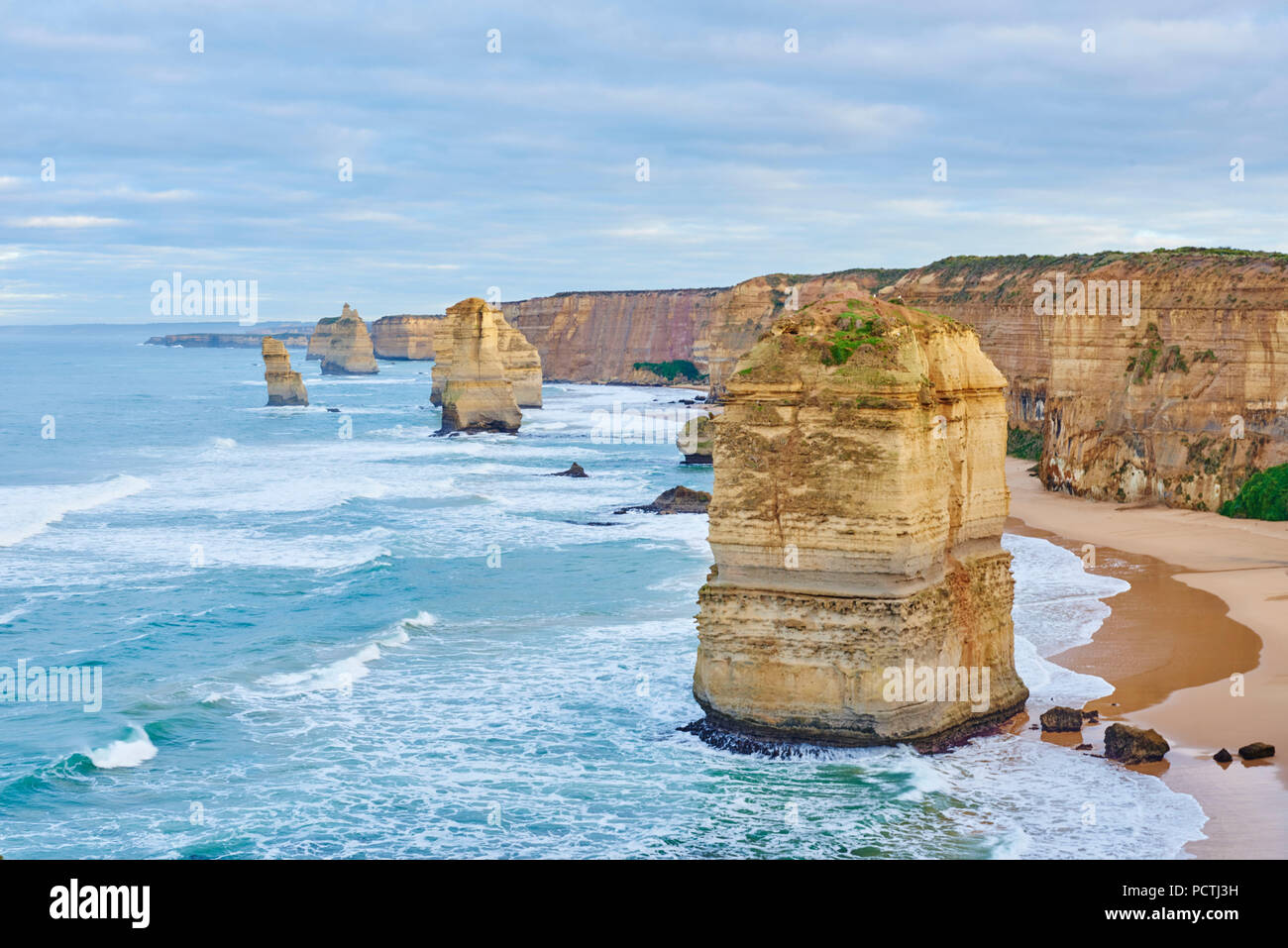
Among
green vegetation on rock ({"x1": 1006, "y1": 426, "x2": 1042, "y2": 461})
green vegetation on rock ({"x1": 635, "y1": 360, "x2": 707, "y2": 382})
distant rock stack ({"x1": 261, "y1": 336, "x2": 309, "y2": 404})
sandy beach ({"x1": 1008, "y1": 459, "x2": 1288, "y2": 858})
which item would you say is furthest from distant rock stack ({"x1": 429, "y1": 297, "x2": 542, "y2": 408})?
sandy beach ({"x1": 1008, "y1": 459, "x2": 1288, "y2": 858})

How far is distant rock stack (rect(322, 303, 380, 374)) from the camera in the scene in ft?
528

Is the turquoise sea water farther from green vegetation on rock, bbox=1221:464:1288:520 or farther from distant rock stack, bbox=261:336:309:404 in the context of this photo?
distant rock stack, bbox=261:336:309:404

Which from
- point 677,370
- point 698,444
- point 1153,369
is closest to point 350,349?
point 677,370

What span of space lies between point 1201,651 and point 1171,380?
20500 mm

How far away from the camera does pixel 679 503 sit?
42.5 metres

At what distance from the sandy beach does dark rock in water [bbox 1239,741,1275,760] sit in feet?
0.50

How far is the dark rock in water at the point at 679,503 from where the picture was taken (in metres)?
42.2

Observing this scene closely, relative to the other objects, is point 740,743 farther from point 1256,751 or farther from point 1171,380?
point 1171,380

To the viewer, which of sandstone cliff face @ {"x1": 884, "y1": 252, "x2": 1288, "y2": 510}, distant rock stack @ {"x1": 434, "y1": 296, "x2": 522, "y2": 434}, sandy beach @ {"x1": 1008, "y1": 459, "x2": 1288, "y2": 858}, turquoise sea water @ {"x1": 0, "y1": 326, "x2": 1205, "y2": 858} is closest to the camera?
turquoise sea water @ {"x1": 0, "y1": 326, "x2": 1205, "y2": 858}

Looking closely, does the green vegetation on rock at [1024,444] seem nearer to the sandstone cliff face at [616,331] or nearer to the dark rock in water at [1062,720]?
the dark rock in water at [1062,720]

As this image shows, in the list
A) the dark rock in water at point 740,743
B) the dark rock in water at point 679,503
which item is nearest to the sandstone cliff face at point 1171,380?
the dark rock in water at point 679,503

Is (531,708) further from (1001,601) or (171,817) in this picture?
(1001,601)

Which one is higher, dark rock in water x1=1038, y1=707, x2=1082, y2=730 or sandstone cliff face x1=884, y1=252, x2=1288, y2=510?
sandstone cliff face x1=884, y1=252, x2=1288, y2=510
